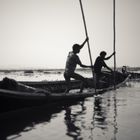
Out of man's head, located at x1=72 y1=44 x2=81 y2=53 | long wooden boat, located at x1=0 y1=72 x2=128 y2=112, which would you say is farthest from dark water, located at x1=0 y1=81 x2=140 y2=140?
man's head, located at x1=72 y1=44 x2=81 y2=53

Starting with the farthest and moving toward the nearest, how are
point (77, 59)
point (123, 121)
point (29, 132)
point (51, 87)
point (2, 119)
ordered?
point (51, 87), point (77, 59), point (2, 119), point (123, 121), point (29, 132)

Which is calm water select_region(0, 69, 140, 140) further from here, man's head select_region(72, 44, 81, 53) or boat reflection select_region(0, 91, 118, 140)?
man's head select_region(72, 44, 81, 53)

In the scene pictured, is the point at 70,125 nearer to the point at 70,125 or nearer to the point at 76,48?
the point at 70,125

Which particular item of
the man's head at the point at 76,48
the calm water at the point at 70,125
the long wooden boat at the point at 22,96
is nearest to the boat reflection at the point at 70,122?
the calm water at the point at 70,125

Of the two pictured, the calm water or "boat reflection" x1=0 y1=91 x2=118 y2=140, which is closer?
the calm water

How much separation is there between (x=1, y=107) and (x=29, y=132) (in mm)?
2106

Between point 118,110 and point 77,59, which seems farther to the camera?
point 77,59

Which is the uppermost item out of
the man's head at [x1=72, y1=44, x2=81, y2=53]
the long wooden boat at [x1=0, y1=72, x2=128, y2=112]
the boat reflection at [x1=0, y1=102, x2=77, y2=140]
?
the man's head at [x1=72, y1=44, x2=81, y2=53]

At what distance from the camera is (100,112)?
10.7 metres

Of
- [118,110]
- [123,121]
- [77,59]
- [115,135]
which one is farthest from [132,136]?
[77,59]

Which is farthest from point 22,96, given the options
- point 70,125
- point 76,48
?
point 76,48

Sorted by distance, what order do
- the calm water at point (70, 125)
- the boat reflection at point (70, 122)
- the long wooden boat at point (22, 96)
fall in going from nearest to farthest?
1. the calm water at point (70, 125)
2. the boat reflection at point (70, 122)
3. the long wooden boat at point (22, 96)

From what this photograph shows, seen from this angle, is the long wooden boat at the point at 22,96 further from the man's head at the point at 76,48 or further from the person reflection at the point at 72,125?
the man's head at the point at 76,48

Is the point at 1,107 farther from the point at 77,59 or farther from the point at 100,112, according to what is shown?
the point at 77,59
